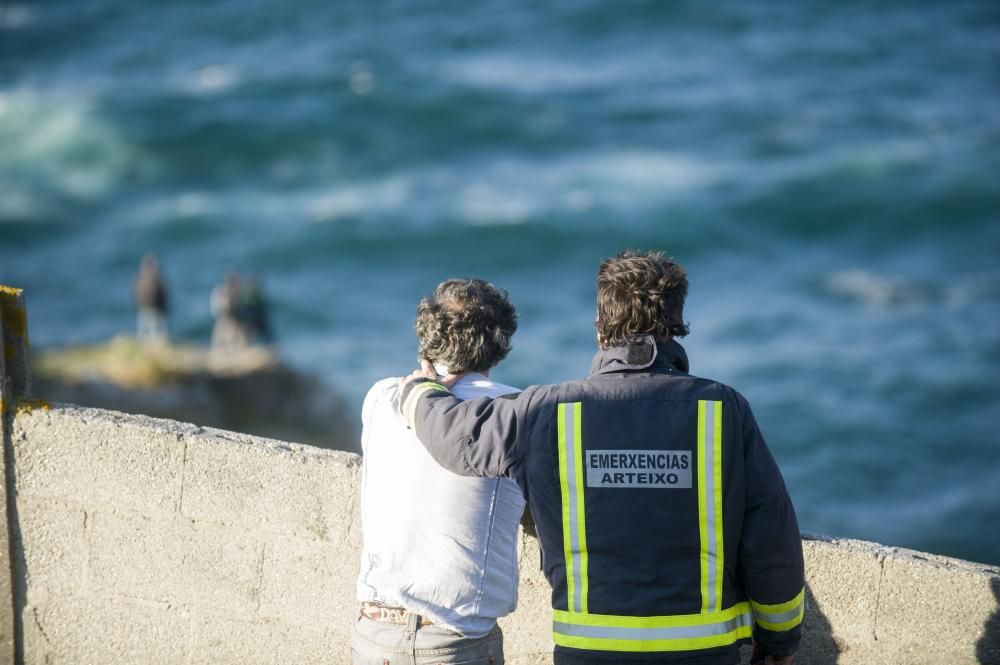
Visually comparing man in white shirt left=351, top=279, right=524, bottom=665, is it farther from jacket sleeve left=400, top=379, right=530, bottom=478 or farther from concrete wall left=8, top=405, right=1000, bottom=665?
concrete wall left=8, top=405, right=1000, bottom=665

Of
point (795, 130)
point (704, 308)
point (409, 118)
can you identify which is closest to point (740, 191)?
point (795, 130)

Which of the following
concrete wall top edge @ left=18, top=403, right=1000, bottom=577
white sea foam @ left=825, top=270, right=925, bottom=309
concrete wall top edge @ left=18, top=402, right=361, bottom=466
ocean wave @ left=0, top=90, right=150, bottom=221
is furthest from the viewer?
ocean wave @ left=0, top=90, right=150, bottom=221

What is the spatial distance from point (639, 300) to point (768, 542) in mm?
707

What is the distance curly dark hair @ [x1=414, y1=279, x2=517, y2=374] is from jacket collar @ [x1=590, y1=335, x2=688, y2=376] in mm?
389

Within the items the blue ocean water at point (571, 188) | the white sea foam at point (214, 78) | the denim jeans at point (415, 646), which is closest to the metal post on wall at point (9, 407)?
the denim jeans at point (415, 646)

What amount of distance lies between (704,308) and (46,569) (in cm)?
2912

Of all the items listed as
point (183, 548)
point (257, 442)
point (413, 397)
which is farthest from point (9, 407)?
point (413, 397)

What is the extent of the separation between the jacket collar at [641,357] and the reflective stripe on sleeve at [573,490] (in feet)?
0.49

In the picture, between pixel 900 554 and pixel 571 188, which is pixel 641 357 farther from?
pixel 571 188

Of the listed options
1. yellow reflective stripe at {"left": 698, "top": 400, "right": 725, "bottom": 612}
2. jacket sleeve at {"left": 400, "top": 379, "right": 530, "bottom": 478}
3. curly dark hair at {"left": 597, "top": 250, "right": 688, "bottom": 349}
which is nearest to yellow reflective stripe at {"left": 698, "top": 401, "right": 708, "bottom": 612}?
yellow reflective stripe at {"left": 698, "top": 400, "right": 725, "bottom": 612}

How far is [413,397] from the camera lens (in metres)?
3.24

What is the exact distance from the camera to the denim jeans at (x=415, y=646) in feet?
10.6

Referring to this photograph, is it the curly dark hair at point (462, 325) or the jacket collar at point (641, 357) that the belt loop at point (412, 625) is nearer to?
the curly dark hair at point (462, 325)

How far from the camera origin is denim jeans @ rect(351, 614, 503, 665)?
323 cm
